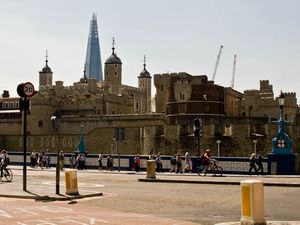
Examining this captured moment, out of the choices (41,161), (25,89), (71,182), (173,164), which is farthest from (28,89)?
(41,161)

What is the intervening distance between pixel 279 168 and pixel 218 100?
4507 centimetres

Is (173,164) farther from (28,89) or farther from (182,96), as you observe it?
(182,96)

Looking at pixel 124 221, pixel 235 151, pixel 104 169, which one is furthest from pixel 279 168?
pixel 235 151

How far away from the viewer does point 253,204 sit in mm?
13023

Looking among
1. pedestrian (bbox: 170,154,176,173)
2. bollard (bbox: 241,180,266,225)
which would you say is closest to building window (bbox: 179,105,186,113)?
pedestrian (bbox: 170,154,176,173)

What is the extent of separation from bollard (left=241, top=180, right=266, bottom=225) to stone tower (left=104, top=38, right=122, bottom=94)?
11893 centimetres

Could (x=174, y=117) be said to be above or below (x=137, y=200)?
above

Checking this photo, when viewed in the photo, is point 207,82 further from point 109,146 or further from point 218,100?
point 109,146

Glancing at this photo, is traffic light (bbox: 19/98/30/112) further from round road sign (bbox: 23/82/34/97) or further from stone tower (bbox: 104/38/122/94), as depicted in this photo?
stone tower (bbox: 104/38/122/94)

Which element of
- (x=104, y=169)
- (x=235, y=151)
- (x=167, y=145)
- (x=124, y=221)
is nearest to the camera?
(x=124, y=221)

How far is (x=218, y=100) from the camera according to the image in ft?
253

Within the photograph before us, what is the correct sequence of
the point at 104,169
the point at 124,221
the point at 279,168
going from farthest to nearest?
the point at 104,169 < the point at 279,168 < the point at 124,221

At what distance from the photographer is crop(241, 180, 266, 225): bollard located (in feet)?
42.5

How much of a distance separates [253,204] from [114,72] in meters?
121
